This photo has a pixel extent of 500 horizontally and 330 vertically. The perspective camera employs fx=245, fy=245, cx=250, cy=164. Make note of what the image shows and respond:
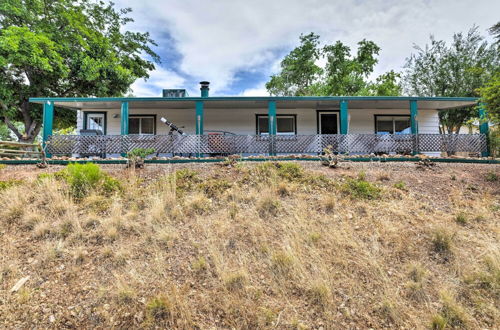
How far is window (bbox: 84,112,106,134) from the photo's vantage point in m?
11.2

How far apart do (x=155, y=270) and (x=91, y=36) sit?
16.6m

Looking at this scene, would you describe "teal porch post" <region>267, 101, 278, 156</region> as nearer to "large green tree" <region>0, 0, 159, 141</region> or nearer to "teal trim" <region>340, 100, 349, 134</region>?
"teal trim" <region>340, 100, 349, 134</region>

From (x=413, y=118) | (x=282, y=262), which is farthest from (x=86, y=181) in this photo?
(x=413, y=118)

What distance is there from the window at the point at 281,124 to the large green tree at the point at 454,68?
1012 cm

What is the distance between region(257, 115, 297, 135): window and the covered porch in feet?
0.15

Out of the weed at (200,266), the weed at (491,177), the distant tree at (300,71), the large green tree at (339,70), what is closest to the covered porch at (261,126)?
the weed at (491,177)

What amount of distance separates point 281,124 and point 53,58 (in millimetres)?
12154

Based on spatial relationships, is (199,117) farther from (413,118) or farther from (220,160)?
(413,118)

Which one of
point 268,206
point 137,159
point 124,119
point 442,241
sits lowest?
point 442,241

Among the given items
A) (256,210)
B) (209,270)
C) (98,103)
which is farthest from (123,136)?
(209,270)

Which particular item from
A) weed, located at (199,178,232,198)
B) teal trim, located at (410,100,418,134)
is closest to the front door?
teal trim, located at (410,100,418,134)

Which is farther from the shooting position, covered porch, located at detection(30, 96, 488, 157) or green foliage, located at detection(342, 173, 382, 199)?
covered porch, located at detection(30, 96, 488, 157)

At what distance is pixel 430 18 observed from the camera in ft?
49.0

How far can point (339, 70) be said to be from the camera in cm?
1969
